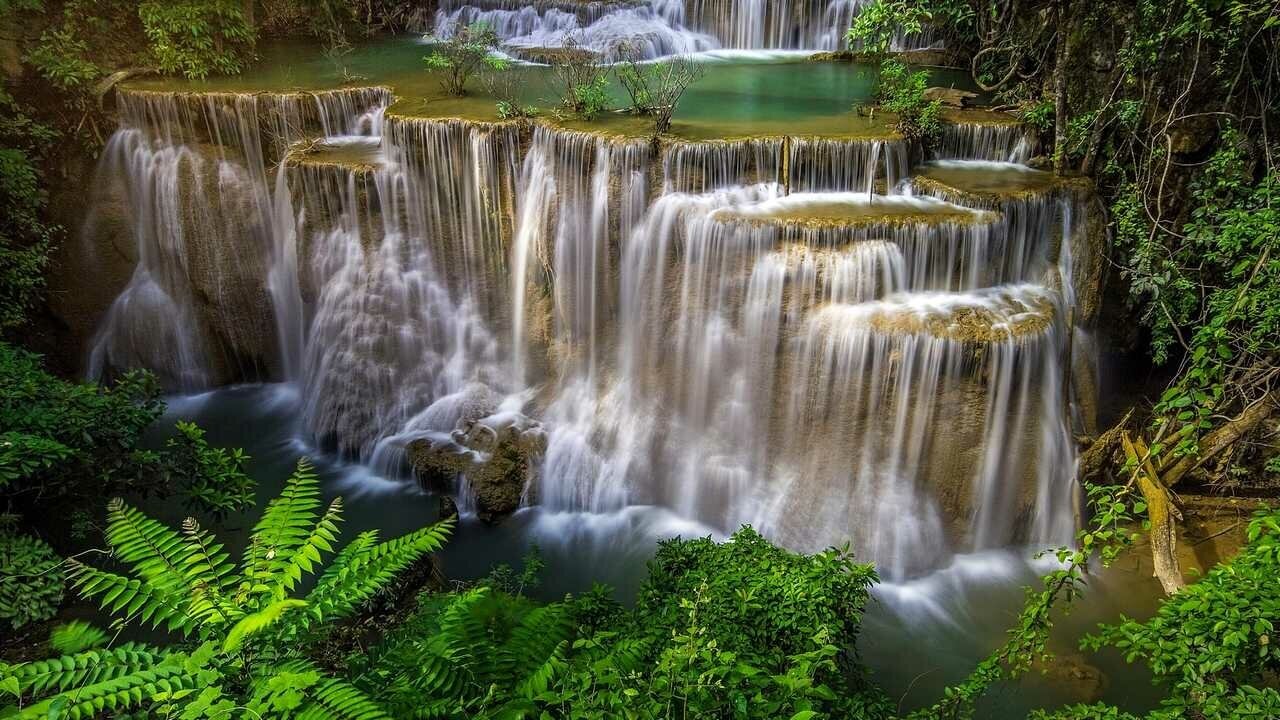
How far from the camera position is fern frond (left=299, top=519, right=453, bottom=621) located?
337cm

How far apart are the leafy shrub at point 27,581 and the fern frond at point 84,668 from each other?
180 centimetres

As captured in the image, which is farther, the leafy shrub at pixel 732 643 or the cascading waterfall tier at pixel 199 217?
the cascading waterfall tier at pixel 199 217

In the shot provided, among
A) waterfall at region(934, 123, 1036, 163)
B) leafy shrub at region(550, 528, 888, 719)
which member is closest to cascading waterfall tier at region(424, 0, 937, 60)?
waterfall at region(934, 123, 1036, 163)

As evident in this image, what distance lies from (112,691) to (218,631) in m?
0.43

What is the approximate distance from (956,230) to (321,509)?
812 cm

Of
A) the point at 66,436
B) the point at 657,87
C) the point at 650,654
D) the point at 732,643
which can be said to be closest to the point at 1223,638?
the point at 732,643

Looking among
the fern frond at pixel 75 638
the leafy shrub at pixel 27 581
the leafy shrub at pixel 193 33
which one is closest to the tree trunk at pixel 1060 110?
the fern frond at pixel 75 638

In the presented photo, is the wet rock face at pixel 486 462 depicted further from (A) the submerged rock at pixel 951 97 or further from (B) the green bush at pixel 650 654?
(A) the submerged rock at pixel 951 97

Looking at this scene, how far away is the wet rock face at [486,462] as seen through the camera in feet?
29.8

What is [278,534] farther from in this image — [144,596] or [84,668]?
[84,668]

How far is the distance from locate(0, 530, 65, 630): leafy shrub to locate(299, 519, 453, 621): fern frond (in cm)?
210

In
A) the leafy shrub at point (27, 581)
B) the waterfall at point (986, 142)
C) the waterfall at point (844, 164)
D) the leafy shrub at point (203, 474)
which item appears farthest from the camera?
the waterfall at point (986, 142)

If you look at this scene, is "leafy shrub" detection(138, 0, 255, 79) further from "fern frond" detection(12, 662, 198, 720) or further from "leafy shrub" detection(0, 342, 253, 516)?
"fern frond" detection(12, 662, 198, 720)

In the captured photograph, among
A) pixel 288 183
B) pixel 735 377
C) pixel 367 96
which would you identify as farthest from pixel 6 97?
pixel 735 377
